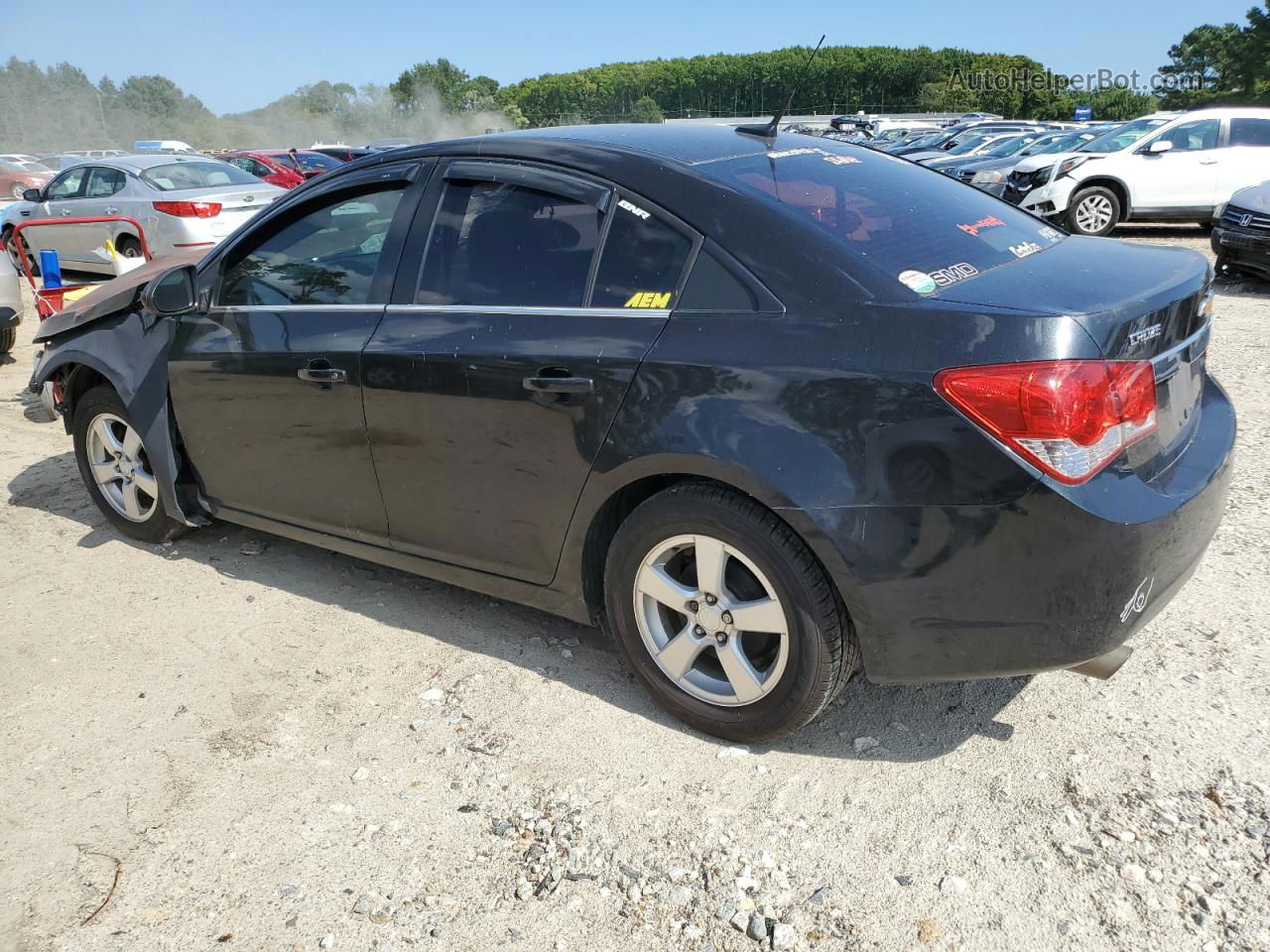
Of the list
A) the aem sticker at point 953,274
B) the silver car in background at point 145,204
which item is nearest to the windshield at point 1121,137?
the silver car in background at point 145,204

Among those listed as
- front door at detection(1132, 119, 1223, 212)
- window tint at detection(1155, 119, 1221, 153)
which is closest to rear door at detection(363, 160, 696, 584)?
front door at detection(1132, 119, 1223, 212)

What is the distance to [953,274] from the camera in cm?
269

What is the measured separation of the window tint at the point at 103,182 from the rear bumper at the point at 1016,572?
12717mm

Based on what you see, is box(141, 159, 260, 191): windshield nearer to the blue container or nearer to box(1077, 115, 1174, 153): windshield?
the blue container

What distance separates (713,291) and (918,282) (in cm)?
55

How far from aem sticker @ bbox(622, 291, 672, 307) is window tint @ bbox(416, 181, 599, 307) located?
7.1 inches

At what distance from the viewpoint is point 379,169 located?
3.59m

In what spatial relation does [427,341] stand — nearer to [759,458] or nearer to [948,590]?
[759,458]


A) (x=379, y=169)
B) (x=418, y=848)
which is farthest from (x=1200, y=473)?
(x=379, y=169)

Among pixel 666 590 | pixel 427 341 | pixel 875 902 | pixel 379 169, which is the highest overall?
pixel 379 169

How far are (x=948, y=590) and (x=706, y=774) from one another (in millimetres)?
908

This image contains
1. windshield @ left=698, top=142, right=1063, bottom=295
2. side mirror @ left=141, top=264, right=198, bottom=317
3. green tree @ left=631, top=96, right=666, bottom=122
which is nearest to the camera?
windshield @ left=698, top=142, right=1063, bottom=295

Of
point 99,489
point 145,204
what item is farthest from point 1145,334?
point 145,204

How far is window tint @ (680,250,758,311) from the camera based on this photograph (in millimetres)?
2734
